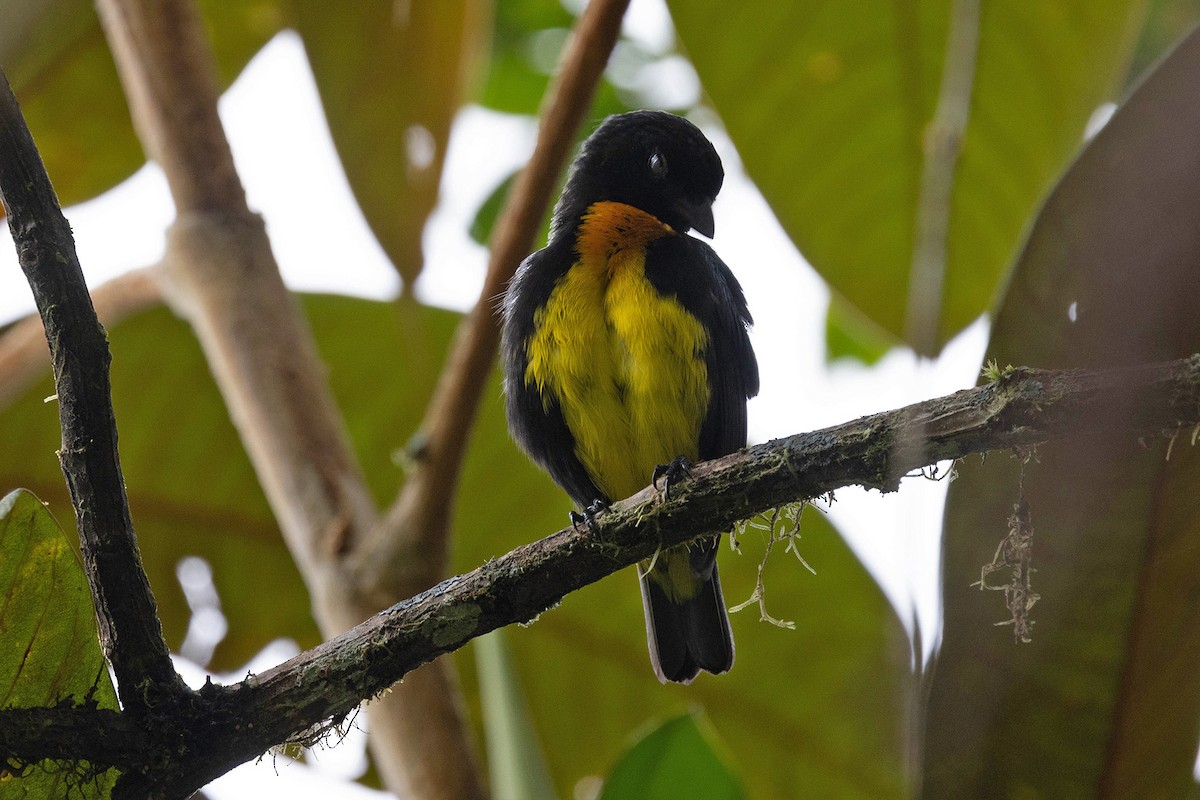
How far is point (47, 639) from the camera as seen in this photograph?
147 centimetres

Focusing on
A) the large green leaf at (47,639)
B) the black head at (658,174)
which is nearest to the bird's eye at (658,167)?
the black head at (658,174)

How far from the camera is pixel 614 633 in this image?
11.0 feet

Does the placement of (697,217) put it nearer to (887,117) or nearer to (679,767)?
(887,117)

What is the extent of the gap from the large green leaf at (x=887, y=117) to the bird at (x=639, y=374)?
0.52m

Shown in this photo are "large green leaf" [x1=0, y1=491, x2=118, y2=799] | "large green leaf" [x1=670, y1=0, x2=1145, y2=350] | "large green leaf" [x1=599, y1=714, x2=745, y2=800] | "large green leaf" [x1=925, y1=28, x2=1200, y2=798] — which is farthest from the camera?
"large green leaf" [x1=670, y1=0, x2=1145, y2=350]

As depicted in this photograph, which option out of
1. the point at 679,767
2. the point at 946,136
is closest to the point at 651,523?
the point at 679,767

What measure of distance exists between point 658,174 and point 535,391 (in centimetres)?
82

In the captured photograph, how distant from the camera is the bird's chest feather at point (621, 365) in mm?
2725

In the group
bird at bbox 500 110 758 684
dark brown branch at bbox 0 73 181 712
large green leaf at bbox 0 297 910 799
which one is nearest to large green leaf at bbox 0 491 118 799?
dark brown branch at bbox 0 73 181 712

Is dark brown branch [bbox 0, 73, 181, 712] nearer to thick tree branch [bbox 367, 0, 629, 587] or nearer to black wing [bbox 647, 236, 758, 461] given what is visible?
thick tree branch [bbox 367, 0, 629, 587]

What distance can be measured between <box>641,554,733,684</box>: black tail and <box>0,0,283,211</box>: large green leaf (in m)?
2.19

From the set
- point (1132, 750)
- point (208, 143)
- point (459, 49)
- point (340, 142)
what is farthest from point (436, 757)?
point (459, 49)

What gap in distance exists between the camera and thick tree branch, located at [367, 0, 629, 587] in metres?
2.44

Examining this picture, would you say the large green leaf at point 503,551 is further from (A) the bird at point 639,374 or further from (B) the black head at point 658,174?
(B) the black head at point 658,174
